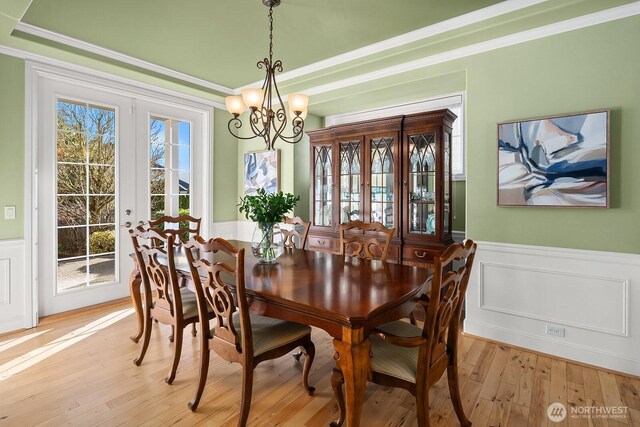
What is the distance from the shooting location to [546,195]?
2615 millimetres

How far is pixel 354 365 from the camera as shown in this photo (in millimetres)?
1439

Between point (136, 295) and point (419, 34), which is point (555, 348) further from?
point (136, 295)

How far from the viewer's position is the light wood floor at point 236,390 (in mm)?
1888

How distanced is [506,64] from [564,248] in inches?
61.4

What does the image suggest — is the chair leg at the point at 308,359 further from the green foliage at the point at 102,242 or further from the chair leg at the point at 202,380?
the green foliage at the point at 102,242

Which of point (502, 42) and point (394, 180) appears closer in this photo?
point (502, 42)

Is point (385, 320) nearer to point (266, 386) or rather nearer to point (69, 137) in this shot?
point (266, 386)

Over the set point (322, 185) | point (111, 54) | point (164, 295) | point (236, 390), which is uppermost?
point (111, 54)

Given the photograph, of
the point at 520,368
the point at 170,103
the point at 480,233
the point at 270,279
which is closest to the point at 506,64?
the point at 480,233

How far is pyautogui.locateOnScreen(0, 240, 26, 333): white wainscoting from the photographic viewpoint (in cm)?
299

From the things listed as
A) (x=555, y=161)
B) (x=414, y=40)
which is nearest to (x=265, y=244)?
(x=414, y=40)

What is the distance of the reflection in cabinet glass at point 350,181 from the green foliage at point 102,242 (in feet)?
8.51

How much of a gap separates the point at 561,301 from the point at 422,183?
1.50 m

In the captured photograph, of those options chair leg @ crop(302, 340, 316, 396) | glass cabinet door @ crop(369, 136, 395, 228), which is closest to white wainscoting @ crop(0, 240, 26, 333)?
chair leg @ crop(302, 340, 316, 396)
